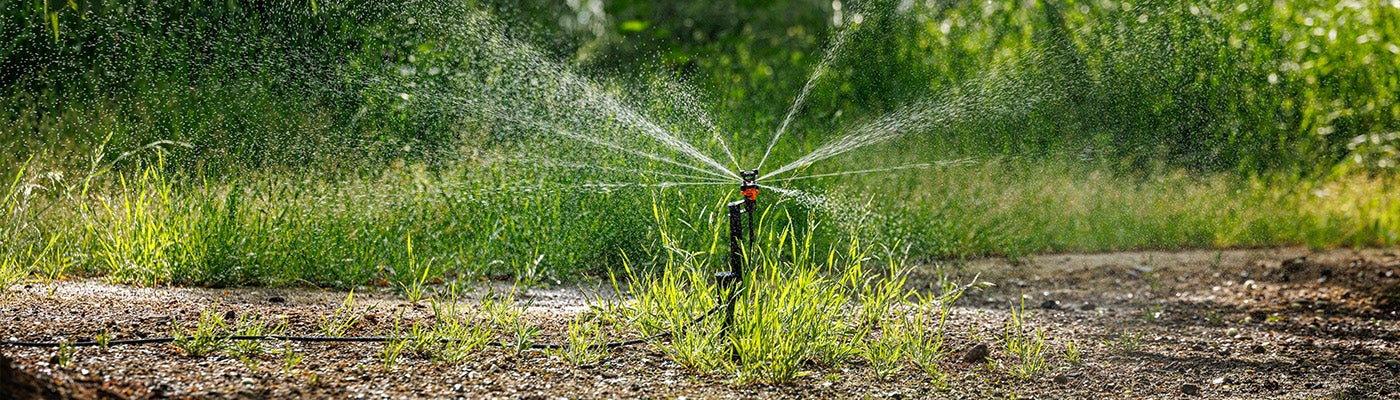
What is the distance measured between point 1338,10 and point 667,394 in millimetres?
5204

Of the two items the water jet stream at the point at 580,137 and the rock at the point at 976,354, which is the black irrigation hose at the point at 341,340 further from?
the water jet stream at the point at 580,137

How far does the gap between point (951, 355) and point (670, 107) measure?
2.43 metres

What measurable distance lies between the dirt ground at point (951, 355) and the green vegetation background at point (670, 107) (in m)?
0.49

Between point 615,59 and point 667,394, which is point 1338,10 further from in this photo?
point 667,394

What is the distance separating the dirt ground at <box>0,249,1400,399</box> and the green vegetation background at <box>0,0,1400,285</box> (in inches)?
19.2

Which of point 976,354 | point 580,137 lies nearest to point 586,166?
point 580,137

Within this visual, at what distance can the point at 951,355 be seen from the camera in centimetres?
293

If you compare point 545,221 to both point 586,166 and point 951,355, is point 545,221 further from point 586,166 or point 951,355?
point 951,355

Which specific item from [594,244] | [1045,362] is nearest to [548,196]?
[594,244]

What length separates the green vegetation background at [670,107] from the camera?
4.21 metres

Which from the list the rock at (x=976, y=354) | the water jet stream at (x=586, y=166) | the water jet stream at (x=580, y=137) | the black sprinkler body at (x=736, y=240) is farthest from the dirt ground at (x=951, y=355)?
the water jet stream at (x=580, y=137)

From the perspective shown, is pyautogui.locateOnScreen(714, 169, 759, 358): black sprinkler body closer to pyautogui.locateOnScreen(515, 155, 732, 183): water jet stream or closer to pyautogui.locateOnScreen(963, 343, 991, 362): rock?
pyautogui.locateOnScreen(963, 343, 991, 362): rock

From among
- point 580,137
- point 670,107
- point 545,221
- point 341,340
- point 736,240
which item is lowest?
point 341,340

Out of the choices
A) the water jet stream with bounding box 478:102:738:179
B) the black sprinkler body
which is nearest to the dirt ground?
the black sprinkler body
